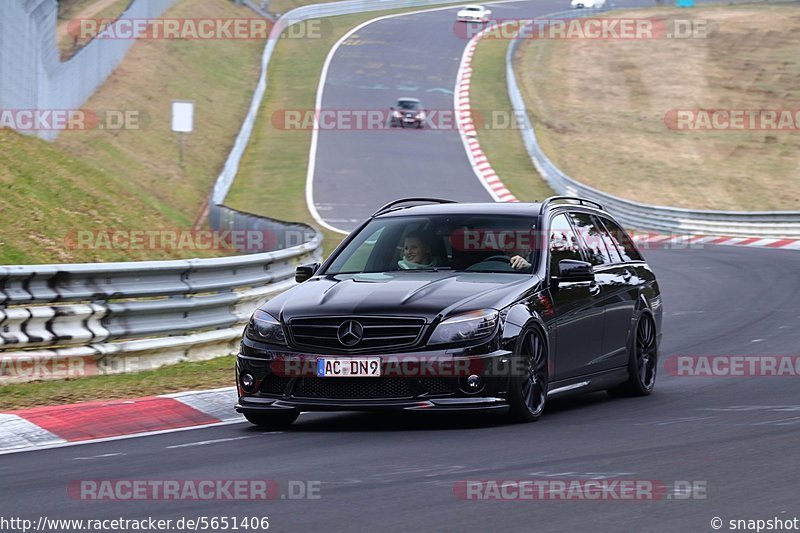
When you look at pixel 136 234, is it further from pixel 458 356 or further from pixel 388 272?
pixel 458 356

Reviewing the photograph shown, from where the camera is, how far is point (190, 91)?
4947 centimetres

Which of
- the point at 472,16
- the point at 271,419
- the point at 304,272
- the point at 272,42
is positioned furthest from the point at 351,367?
the point at 472,16

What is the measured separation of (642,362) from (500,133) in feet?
125

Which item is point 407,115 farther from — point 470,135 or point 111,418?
point 111,418

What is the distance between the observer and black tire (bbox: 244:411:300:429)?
958 centimetres

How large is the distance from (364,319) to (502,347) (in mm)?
895

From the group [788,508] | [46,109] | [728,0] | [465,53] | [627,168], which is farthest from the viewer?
[728,0]

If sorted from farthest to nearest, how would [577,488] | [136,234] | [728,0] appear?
1. [728,0]
2. [136,234]
3. [577,488]

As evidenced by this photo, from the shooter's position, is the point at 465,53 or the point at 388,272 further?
the point at 465,53

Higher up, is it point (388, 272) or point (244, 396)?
point (388, 272)

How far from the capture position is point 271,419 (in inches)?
381

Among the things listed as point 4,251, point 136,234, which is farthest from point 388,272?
point 136,234

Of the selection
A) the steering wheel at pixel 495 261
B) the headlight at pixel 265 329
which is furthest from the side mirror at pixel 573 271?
the headlight at pixel 265 329

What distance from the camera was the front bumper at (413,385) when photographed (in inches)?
355
